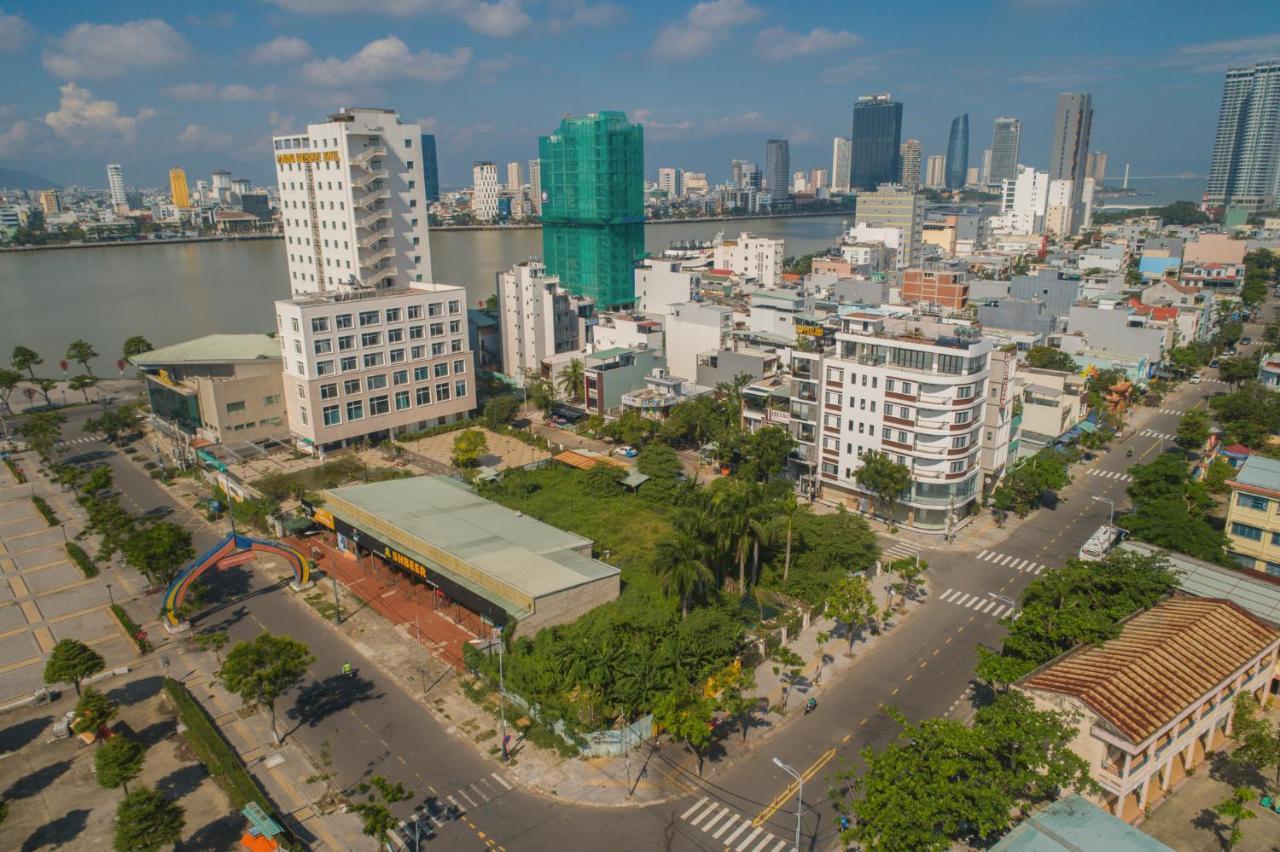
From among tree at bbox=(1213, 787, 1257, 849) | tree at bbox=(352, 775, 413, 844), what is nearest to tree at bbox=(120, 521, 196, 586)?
tree at bbox=(352, 775, 413, 844)

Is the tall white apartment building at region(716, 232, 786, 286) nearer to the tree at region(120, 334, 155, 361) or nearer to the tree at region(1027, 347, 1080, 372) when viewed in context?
the tree at region(1027, 347, 1080, 372)

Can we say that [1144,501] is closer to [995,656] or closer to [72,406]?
[995,656]

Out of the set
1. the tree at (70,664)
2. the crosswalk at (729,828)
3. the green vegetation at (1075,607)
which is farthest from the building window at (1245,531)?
the tree at (70,664)

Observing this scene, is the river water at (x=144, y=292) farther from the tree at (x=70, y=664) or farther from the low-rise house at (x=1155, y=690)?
the low-rise house at (x=1155, y=690)

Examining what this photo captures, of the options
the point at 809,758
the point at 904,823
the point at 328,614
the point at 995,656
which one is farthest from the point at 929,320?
the point at 328,614

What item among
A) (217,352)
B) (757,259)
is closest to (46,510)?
(217,352)

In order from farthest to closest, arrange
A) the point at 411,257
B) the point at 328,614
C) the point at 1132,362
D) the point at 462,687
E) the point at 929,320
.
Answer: the point at 1132,362 → the point at 411,257 → the point at 929,320 → the point at 328,614 → the point at 462,687
